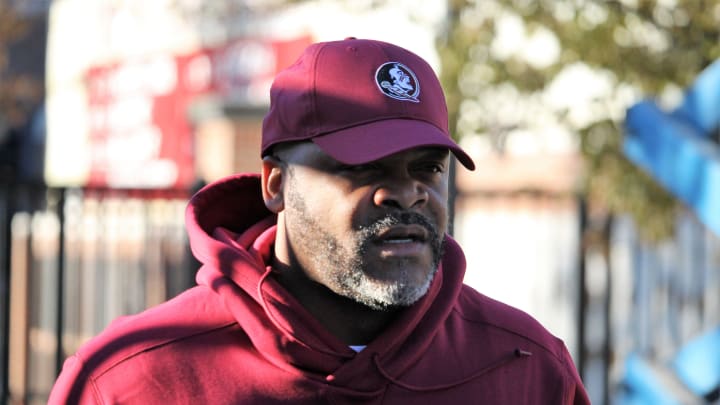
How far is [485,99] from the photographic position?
24.8 ft

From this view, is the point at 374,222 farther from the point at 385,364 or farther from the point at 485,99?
the point at 485,99

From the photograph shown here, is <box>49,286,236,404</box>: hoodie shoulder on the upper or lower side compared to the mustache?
lower

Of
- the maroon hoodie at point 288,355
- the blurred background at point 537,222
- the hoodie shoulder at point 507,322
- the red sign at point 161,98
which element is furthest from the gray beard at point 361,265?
the red sign at point 161,98

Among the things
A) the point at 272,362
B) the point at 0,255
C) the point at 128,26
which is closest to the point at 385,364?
the point at 272,362

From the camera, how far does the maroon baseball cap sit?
2.66 m

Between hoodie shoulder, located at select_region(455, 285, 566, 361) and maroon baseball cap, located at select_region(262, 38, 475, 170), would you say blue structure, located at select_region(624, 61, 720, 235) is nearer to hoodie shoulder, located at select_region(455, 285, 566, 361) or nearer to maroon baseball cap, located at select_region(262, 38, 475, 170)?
hoodie shoulder, located at select_region(455, 285, 566, 361)

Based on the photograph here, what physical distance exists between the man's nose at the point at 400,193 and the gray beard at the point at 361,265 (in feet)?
0.08

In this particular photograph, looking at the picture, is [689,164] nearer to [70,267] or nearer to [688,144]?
[688,144]

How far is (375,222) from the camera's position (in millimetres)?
2660

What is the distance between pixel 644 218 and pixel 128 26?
48.7 ft

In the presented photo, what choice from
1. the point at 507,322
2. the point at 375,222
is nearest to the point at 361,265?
the point at 375,222

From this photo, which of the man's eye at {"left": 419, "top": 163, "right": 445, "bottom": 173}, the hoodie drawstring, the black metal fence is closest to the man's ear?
the man's eye at {"left": 419, "top": 163, "right": 445, "bottom": 173}

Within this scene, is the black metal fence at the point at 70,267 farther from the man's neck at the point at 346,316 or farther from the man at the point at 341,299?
the man's neck at the point at 346,316

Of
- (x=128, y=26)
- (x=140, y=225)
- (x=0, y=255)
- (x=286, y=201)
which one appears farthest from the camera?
(x=128, y=26)
